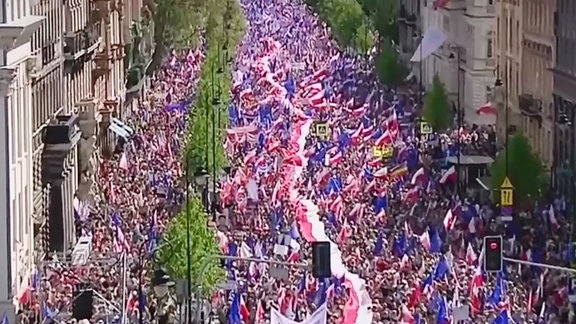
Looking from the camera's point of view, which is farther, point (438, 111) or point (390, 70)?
point (390, 70)

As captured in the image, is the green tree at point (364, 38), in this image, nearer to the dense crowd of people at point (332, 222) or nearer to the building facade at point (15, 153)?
the dense crowd of people at point (332, 222)

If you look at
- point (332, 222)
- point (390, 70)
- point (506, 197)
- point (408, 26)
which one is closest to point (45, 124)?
point (332, 222)

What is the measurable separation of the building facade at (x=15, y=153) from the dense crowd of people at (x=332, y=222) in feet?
2.74

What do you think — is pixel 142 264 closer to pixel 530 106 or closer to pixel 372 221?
pixel 372 221

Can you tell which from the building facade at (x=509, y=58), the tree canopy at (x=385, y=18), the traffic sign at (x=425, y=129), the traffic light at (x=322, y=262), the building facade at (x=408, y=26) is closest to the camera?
the traffic light at (x=322, y=262)

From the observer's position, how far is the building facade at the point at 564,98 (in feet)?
245

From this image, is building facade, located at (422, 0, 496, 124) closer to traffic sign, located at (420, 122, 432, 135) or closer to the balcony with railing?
traffic sign, located at (420, 122, 432, 135)

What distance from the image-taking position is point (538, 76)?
282 feet

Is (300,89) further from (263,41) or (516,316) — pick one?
(516,316)

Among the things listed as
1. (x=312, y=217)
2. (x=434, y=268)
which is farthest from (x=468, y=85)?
(x=434, y=268)

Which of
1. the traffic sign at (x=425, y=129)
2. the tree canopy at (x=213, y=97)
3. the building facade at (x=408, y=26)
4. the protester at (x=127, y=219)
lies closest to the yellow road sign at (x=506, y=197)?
the tree canopy at (x=213, y=97)

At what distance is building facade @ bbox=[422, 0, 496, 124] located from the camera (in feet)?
329

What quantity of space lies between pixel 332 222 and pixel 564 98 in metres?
18.3

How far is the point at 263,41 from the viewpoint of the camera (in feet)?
560
